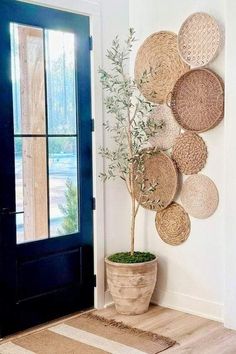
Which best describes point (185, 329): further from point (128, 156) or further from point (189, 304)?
point (128, 156)

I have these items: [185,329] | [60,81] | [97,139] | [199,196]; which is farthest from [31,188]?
[185,329]

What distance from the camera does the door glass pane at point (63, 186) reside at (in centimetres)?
384

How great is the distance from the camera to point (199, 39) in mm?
3801

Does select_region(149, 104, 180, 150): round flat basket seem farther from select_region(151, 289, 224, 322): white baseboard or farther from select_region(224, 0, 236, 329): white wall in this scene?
select_region(151, 289, 224, 322): white baseboard

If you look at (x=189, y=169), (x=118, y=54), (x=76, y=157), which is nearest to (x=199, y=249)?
(x=189, y=169)

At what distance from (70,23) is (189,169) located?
1.46m

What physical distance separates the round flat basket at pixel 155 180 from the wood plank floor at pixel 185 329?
0.87m

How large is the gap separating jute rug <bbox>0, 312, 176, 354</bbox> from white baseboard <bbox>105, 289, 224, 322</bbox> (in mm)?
514

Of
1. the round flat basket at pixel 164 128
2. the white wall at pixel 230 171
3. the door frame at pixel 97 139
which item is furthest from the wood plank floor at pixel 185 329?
the round flat basket at pixel 164 128

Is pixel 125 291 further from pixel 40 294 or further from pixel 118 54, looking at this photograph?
pixel 118 54

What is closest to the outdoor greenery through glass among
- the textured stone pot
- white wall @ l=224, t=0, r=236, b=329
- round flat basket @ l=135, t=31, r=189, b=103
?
the textured stone pot

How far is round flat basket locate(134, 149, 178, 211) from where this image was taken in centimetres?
407

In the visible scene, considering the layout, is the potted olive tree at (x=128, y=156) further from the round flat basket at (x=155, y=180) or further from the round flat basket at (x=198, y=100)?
the round flat basket at (x=198, y=100)

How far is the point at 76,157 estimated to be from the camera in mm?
3988
